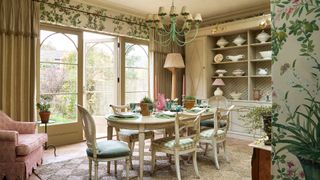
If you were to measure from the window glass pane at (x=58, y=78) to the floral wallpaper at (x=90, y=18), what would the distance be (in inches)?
30.5

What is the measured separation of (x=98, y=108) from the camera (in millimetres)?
6090

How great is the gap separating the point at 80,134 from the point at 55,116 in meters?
0.60

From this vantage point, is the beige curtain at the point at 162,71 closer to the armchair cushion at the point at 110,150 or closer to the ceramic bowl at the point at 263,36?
the ceramic bowl at the point at 263,36

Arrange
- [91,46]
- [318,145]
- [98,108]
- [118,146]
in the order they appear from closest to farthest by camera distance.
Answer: [318,145], [118,146], [91,46], [98,108]

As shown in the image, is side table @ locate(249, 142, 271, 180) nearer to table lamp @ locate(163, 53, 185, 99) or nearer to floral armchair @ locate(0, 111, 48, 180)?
floral armchair @ locate(0, 111, 48, 180)

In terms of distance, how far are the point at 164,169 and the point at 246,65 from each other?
3.33 metres

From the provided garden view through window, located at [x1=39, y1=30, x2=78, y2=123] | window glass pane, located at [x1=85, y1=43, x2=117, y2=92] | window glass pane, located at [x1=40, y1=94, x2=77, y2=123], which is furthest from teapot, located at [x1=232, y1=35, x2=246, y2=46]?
window glass pane, located at [x1=40, y1=94, x2=77, y2=123]

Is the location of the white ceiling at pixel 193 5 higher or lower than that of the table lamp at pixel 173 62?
higher

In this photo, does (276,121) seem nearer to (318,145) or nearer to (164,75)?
(318,145)

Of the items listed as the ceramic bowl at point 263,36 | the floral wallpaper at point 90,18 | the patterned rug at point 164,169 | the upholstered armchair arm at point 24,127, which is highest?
the floral wallpaper at point 90,18

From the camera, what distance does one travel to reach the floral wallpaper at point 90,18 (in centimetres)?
428

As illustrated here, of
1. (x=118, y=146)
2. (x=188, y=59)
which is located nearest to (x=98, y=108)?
(x=188, y=59)

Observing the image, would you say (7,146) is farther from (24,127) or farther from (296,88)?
(296,88)

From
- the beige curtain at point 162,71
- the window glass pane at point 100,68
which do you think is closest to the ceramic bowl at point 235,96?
the beige curtain at point 162,71
